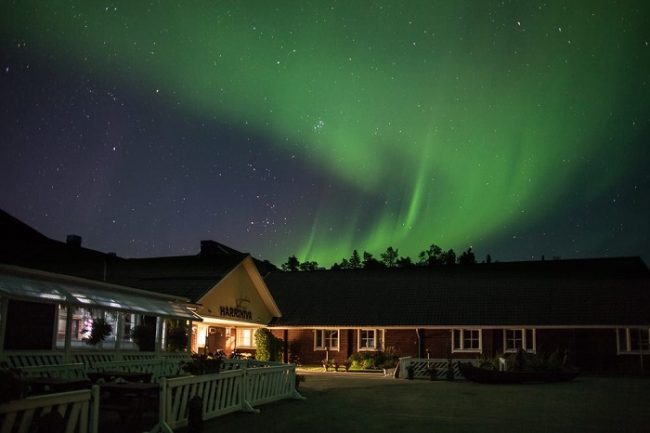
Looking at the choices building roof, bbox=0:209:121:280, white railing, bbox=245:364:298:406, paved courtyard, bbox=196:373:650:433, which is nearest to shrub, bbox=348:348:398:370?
paved courtyard, bbox=196:373:650:433

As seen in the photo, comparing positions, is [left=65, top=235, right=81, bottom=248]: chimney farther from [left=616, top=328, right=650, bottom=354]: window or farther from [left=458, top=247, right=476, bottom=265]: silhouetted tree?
[left=458, top=247, right=476, bottom=265]: silhouetted tree

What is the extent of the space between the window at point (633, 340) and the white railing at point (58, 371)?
25239 millimetres

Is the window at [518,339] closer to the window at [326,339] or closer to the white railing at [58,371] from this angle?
the window at [326,339]

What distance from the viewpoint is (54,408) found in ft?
24.2

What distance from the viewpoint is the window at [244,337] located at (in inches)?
1463

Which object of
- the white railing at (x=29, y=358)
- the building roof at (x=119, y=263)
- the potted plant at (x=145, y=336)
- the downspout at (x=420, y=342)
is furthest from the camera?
the downspout at (x=420, y=342)

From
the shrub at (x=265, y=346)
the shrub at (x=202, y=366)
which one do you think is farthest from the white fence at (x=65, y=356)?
the shrub at (x=265, y=346)

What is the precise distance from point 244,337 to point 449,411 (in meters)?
23.8

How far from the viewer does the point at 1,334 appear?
1600 cm

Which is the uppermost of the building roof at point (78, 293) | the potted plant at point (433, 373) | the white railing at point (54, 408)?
the building roof at point (78, 293)

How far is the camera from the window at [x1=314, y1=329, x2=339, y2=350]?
3731cm

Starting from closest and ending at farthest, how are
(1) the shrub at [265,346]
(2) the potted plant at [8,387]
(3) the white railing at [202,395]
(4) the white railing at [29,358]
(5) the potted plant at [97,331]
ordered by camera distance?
(2) the potted plant at [8,387] → (3) the white railing at [202,395] → (4) the white railing at [29,358] → (5) the potted plant at [97,331] → (1) the shrub at [265,346]

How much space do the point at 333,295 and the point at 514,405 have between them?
80.1 ft

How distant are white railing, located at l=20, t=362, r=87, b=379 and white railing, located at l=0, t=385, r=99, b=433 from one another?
7.09 m
